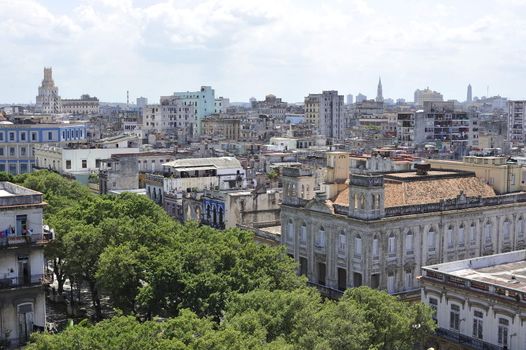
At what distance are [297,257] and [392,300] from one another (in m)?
22.9

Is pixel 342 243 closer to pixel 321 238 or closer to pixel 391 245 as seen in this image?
pixel 321 238

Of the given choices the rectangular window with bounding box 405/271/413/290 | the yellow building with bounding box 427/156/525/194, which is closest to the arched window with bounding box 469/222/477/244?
the yellow building with bounding box 427/156/525/194

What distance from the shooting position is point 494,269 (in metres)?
57.3

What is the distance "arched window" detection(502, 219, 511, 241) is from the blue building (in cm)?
9277

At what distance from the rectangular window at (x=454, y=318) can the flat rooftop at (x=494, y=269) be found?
233cm

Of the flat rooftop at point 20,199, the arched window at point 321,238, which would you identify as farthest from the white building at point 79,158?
the flat rooftop at point 20,199

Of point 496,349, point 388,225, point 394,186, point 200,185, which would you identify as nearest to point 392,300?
point 496,349

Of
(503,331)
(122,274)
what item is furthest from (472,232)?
(122,274)

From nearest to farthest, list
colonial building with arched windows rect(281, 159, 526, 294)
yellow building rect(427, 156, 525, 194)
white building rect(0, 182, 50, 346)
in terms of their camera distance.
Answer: white building rect(0, 182, 50, 346), colonial building with arched windows rect(281, 159, 526, 294), yellow building rect(427, 156, 525, 194)

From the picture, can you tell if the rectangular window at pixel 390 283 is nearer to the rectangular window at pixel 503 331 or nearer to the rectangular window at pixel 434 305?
the rectangular window at pixel 434 305

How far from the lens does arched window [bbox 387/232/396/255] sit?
6544cm

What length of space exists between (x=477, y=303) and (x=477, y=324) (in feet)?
5.09

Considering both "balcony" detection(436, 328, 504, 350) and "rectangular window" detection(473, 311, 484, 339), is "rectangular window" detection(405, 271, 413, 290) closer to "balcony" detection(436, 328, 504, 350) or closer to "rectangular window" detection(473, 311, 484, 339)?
"balcony" detection(436, 328, 504, 350)

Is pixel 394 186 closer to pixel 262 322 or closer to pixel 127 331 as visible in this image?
pixel 262 322
